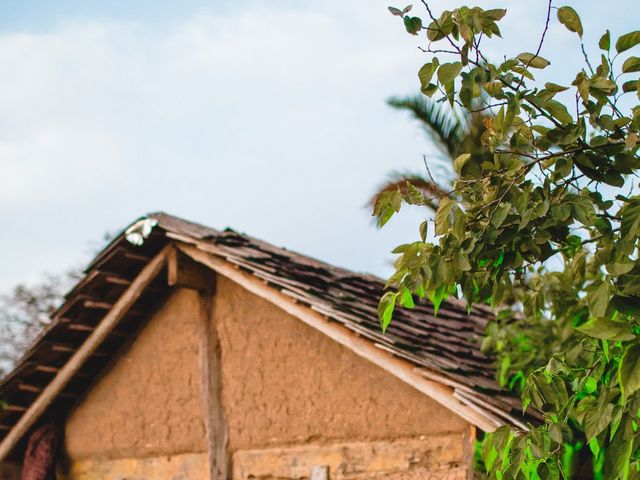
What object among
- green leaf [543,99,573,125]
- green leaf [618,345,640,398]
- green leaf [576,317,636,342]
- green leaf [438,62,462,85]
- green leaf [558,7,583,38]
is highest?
green leaf [558,7,583,38]

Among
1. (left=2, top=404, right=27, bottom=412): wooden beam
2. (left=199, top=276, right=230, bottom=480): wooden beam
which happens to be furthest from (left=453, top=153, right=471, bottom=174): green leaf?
(left=2, top=404, right=27, bottom=412): wooden beam

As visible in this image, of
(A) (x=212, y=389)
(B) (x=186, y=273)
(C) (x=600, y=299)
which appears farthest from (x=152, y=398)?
(C) (x=600, y=299)

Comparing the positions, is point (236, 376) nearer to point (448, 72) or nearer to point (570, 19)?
point (448, 72)

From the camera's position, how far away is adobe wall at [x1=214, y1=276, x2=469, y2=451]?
667cm

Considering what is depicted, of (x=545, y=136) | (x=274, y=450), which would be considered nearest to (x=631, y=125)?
(x=545, y=136)

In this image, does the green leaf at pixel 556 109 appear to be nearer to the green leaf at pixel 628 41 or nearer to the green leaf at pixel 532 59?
the green leaf at pixel 532 59

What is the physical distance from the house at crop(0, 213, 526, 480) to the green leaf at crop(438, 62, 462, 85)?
2.49 meters

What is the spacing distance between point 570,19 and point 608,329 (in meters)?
1.27

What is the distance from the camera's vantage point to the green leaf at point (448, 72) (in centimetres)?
395

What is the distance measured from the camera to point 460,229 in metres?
4.14

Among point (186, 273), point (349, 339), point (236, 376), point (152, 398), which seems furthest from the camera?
point (152, 398)

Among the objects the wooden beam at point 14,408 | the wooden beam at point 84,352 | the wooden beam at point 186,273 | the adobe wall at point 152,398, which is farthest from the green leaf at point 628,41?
the wooden beam at point 14,408

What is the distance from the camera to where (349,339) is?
6633 mm

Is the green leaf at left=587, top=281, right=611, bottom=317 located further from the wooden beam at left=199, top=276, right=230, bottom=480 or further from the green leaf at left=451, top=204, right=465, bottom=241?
the wooden beam at left=199, top=276, right=230, bottom=480
